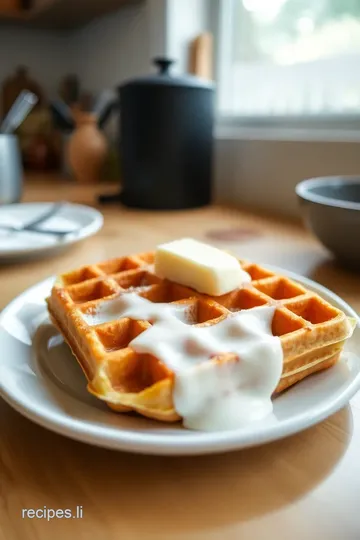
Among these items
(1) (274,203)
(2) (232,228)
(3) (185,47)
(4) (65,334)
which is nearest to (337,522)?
(4) (65,334)

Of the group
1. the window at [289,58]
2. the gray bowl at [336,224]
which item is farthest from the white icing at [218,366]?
the window at [289,58]

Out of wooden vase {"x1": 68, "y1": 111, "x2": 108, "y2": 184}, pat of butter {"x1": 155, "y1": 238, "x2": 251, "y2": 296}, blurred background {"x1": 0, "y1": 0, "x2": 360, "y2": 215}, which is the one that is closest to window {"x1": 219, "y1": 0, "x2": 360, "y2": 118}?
blurred background {"x1": 0, "y1": 0, "x2": 360, "y2": 215}

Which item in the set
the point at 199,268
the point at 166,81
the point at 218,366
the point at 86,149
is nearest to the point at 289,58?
the point at 166,81

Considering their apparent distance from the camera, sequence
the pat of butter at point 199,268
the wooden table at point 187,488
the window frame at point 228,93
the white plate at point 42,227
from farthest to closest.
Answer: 1. the window frame at point 228,93
2. the white plate at point 42,227
3. the pat of butter at point 199,268
4. the wooden table at point 187,488

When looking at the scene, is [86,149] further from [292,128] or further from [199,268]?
[199,268]

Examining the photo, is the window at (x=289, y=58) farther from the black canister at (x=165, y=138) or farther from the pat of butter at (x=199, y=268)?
the pat of butter at (x=199, y=268)
